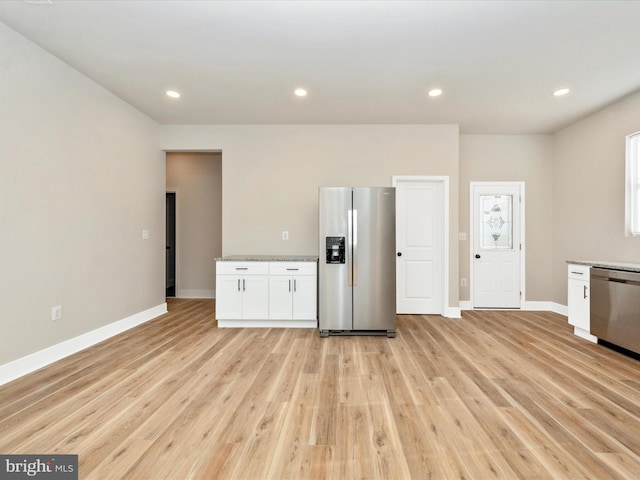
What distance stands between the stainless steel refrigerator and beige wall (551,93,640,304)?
288cm

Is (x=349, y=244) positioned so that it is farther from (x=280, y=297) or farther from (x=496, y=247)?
(x=496, y=247)

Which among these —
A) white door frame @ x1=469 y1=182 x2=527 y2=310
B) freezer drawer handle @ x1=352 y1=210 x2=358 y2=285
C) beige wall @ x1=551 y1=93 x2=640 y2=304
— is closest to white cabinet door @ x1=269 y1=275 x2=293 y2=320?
freezer drawer handle @ x1=352 y1=210 x2=358 y2=285

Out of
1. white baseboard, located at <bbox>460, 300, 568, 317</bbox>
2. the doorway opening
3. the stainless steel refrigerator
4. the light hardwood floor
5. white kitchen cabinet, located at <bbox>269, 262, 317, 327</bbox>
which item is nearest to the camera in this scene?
the light hardwood floor

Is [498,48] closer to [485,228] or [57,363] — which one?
[485,228]

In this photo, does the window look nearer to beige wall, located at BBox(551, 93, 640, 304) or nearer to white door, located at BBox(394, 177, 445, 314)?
beige wall, located at BBox(551, 93, 640, 304)

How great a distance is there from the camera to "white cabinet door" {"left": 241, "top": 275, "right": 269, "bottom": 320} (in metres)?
3.89

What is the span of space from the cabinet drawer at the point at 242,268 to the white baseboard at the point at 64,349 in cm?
132

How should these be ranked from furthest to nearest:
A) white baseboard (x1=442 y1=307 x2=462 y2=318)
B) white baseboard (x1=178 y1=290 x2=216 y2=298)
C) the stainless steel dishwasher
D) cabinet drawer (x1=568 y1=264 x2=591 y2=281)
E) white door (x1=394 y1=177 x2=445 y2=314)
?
1. white baseboard (x1=178 y1=290 x2=216 y2=298)
2. white door (x1=394 y1=177 x2=445 y2=314)
3. white baseboard (x1=442 y1=307 x2=462 y2=318)
4. cabinet drawer (x1=568 y1=264 x2=591 y2=281)
5. the stainless steel dishwasher

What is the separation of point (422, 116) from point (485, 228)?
2174 mm

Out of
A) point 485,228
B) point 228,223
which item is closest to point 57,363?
point 228,223

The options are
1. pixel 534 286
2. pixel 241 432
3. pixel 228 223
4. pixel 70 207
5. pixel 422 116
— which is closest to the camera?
pixel 241 432

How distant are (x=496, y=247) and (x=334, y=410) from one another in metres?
4.15

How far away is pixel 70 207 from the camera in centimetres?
300

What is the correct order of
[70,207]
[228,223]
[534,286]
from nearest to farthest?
[70,207] < [228,223] < [534,286]
